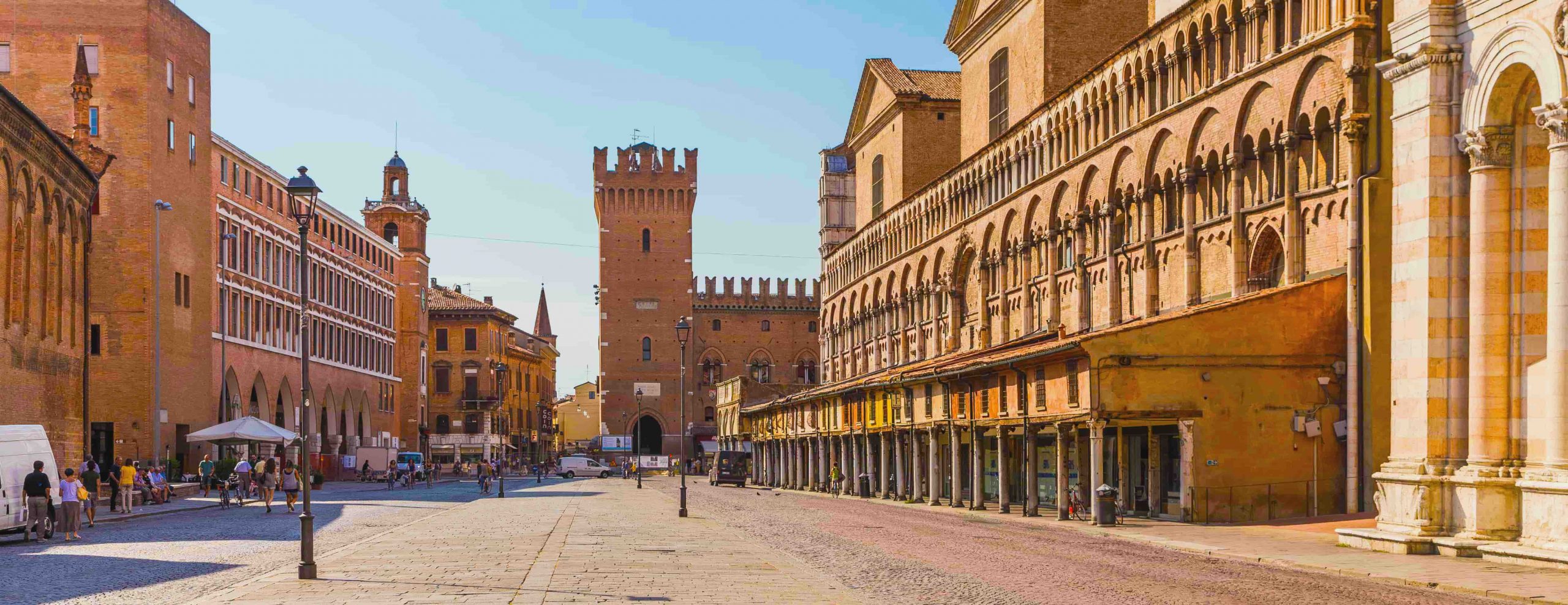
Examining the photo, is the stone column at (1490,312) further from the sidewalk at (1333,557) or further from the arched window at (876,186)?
the arched window at (876,186)

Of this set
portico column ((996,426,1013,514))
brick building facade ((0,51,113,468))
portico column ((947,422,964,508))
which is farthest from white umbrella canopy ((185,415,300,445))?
portico column ((996,426,1013,514))

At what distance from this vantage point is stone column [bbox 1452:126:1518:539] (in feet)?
72.8

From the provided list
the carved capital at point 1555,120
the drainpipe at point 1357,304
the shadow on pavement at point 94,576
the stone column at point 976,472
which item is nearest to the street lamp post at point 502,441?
the stone column at point 976,472

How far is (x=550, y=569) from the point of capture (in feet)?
66.6

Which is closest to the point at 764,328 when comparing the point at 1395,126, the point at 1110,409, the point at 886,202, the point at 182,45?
the point at 886,202

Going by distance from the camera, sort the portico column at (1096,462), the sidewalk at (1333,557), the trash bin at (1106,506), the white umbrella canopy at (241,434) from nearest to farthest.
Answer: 1. the sidewalk at (1333,557)
2. the trash bin at (1106,506)
3. the portico column at (1096,462)
4. the white umbrella canopy at (241,434)

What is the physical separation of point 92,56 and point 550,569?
46590mm

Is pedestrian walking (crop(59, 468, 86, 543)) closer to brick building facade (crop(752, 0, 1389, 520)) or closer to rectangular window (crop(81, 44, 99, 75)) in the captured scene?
brick building facade (crop(752, 0, 1389, 520))

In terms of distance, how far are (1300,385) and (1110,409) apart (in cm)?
383

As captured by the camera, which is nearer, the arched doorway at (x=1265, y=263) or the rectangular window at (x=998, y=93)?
A: the arched doorway at (x=1265, y=263)

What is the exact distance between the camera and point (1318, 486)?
32.8 meters

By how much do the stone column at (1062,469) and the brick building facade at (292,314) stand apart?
110 feet

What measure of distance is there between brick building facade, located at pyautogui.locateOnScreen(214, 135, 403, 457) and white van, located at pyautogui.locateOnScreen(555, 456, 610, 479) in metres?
11.7

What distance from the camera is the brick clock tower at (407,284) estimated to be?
364 feet
